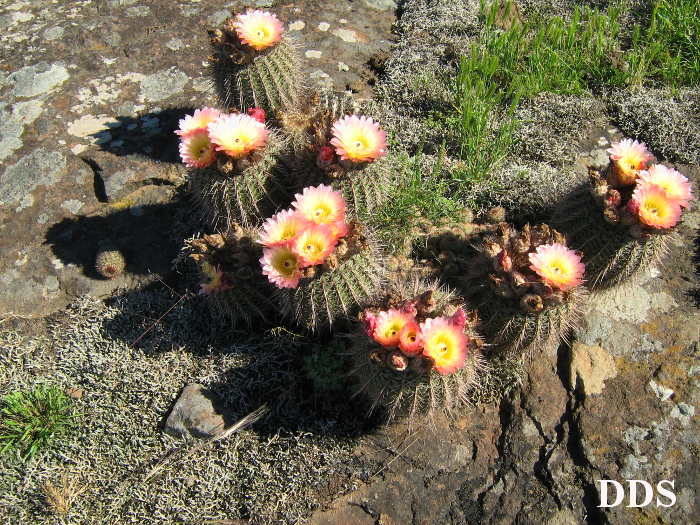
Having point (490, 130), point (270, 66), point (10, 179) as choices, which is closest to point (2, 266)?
point (10, 179)

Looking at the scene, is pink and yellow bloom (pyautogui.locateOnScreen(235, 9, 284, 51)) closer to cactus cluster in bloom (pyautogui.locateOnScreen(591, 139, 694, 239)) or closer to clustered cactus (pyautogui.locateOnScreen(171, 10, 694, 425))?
clustered cactus (pyautogui.locateOnScreen(171, 10, 694, 425))

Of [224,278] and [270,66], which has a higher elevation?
[270,66]

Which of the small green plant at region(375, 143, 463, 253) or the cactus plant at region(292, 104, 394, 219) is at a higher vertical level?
the cactus plant at region(292, 104, 394, 219)

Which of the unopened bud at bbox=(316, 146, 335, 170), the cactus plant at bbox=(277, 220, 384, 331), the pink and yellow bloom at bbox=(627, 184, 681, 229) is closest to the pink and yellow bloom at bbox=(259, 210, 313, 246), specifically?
the cactus plant at bbox=(277, 220, 384, 331)

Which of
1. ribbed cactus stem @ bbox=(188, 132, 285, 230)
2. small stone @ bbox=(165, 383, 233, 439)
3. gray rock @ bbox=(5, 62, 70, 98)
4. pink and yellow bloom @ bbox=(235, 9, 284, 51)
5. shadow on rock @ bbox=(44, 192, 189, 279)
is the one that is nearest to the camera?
small stone @ bbox=(165, 383, 233, 439)

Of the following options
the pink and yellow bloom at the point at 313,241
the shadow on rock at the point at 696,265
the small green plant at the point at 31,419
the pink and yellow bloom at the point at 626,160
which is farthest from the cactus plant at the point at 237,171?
the shadow on rock at the point at 696,265

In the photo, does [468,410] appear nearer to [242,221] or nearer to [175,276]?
[242,221]
